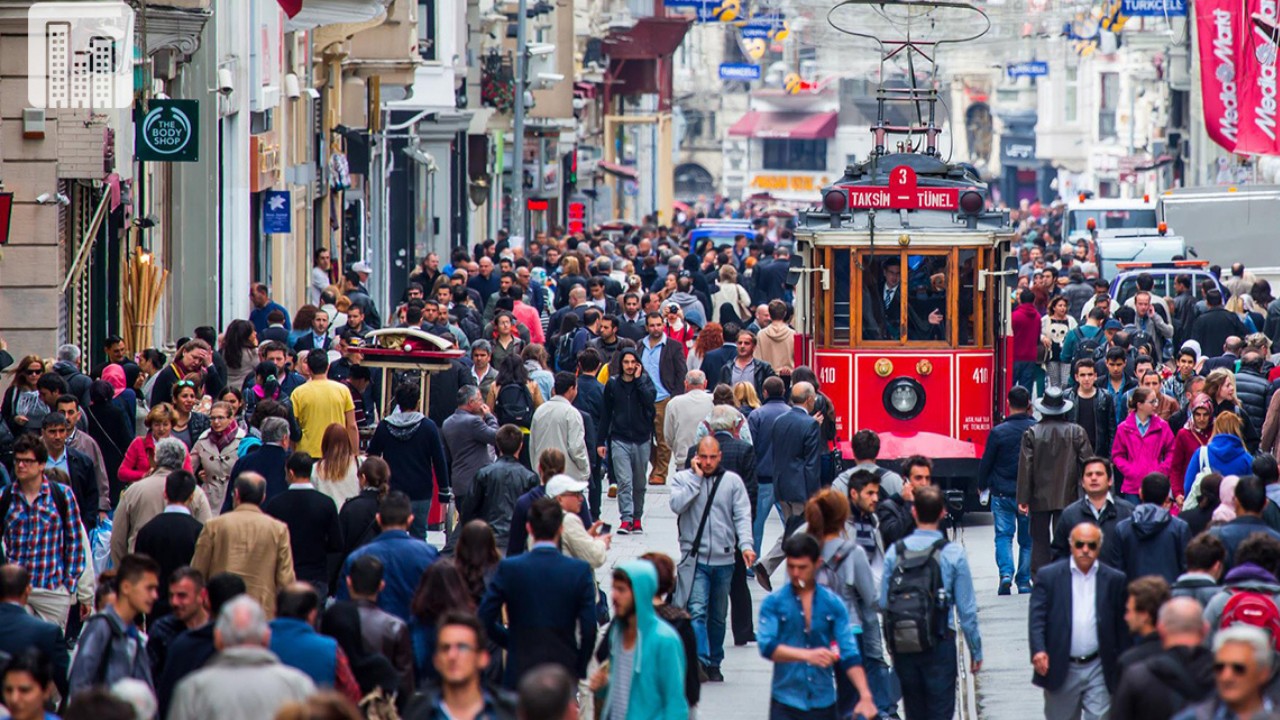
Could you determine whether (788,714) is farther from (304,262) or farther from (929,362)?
(304,262)

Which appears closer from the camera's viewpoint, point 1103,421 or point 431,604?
point 431,604

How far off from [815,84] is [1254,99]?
2368 inches

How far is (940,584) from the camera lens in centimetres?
1126

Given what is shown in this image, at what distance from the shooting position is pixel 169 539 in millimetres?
11836

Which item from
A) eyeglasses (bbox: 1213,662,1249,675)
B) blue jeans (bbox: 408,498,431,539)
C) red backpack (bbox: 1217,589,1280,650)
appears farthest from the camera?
blue jeans (bbox: 408,498,431,539)

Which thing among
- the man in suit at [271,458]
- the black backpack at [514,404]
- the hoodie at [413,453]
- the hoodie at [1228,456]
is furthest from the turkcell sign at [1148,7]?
the man in suit at [271,458]

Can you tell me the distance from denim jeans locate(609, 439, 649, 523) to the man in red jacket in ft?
18.3

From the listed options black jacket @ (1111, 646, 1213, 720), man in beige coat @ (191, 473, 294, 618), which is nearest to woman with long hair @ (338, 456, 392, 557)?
man in beige coat @ (191, 473, 294, 618)

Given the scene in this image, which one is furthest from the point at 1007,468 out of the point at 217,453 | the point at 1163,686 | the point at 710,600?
the point at 1163,686

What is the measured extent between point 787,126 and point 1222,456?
88783mm

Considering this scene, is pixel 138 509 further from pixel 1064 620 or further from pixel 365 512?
pixel 1064 620

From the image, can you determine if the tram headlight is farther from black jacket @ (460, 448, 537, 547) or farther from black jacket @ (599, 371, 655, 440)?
black jacket @ (460, 448, 537, 547)

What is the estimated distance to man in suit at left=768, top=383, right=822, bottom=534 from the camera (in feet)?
52.4

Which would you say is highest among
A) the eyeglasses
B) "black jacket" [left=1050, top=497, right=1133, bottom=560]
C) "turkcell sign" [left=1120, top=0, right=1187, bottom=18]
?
"turkcell sign" [left=1120, top=0, right=1187, bottom=18]
